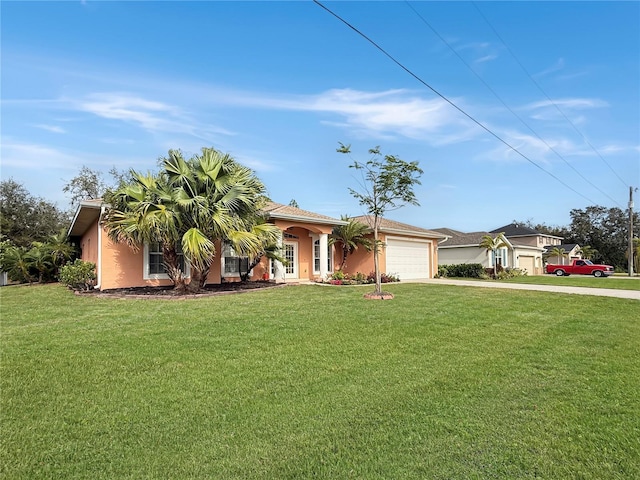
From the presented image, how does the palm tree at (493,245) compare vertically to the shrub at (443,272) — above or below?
Result: above

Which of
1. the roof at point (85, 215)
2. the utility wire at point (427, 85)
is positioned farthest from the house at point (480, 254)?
the roof at point (85, 215)

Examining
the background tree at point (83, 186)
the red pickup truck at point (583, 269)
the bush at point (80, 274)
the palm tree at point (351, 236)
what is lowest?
Answer: the red pickup truck at point (583, 269)

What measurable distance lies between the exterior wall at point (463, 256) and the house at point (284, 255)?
5.63 meters

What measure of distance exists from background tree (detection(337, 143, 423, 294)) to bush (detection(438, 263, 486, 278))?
15.2 m

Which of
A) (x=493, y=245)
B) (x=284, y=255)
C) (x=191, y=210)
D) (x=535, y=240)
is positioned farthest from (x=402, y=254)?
(x=535, y=240)

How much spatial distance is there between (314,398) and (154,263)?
475 inches

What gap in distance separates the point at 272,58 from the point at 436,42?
4.61 metres

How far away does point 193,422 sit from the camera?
3.62 metres

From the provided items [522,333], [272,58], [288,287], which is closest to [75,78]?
[272,58]

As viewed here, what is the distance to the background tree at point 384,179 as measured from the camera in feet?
40.9

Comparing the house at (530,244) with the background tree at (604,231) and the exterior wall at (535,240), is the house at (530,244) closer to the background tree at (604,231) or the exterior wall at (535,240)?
the exterior wall at (535,240)

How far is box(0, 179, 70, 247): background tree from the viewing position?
2861 centimetres

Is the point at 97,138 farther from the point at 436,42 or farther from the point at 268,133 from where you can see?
the point at 436,42

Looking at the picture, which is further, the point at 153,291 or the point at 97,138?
the point at 97,138
